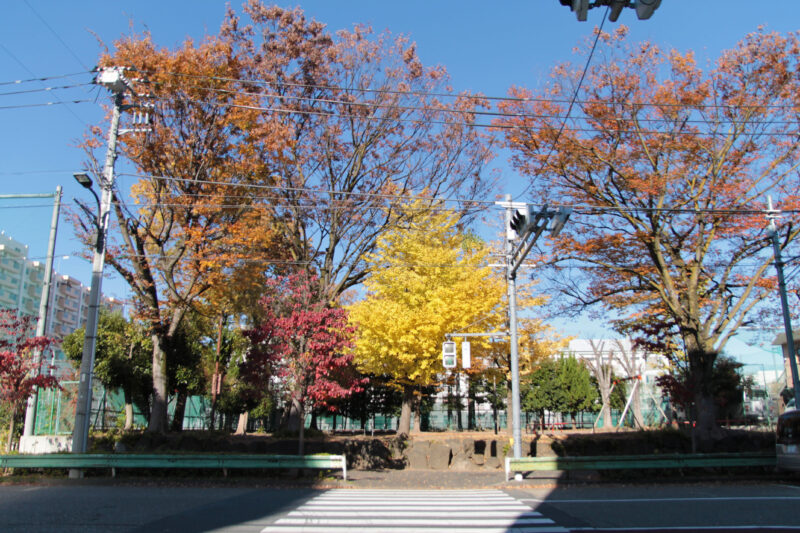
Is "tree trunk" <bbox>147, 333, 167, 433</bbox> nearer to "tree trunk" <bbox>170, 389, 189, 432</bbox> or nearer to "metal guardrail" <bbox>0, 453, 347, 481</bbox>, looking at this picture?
"metal guardrail" <bbox>0, 453, 347, 481</bbox>

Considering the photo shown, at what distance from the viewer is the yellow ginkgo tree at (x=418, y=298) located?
68.0ft

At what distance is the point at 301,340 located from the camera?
16406mm

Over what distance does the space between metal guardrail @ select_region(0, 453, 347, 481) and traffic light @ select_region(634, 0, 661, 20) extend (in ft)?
44.3

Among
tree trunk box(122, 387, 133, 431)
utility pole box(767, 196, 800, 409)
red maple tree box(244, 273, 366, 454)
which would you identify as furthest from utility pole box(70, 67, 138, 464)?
utility pole box(767, 196, 800, 409)

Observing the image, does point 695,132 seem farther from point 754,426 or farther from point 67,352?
point 67,352

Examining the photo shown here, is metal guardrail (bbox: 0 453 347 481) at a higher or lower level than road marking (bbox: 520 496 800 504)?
higher

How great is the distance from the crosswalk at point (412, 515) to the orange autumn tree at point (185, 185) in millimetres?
9906

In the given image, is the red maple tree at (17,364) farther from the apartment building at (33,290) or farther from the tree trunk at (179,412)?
the apartment building at (33,290)

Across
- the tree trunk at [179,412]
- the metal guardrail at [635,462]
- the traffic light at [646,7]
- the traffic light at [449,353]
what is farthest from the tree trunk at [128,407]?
the traffic light at [646,7]

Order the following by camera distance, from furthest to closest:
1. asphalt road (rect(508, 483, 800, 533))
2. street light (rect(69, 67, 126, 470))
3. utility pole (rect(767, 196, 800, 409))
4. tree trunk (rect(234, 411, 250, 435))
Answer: tree trunk (rect(234, 411, 250, 435)), utility pole (rect(767, 196, 800, 409)), street light (rect(69, 67, 126, 470)), asphalt road (rect(508, 483, 800, 533))

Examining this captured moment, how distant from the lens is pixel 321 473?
15500mm

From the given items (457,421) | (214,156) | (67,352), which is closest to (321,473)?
(214,156)

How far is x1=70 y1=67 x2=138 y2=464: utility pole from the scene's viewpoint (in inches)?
563

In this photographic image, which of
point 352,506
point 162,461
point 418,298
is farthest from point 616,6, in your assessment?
point 418,298
